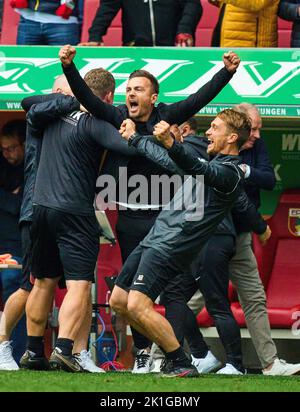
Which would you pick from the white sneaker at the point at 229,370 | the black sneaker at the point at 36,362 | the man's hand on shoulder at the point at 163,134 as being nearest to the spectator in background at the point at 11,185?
the black sneaker at the point at 36,362

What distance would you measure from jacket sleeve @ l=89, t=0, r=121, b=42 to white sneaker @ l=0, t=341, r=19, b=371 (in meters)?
3.08

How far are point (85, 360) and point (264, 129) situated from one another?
3.34m

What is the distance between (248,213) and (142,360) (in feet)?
4.80

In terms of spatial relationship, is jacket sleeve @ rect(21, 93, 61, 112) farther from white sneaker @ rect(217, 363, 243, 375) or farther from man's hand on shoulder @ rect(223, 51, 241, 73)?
white sneaker @ rect(217, 363, 243, 375)

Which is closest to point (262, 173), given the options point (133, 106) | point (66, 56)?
point (133, 106)

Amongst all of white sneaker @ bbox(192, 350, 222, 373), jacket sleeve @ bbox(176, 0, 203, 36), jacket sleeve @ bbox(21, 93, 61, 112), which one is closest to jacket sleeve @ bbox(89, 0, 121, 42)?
jacket sleeve @ bbox(176, 0, 203, 36)

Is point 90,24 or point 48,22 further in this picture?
point 90,24

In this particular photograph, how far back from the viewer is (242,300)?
9344 mm

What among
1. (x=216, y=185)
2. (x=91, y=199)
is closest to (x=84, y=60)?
(x=91, y=199)

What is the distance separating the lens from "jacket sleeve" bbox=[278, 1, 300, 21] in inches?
405

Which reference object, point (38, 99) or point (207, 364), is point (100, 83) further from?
point (207, 364)

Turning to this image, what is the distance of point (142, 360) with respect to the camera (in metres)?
8.36

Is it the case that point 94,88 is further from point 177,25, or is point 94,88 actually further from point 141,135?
point 177,25

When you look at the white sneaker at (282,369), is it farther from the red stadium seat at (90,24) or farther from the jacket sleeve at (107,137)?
the red stadium seat at (90,24)
